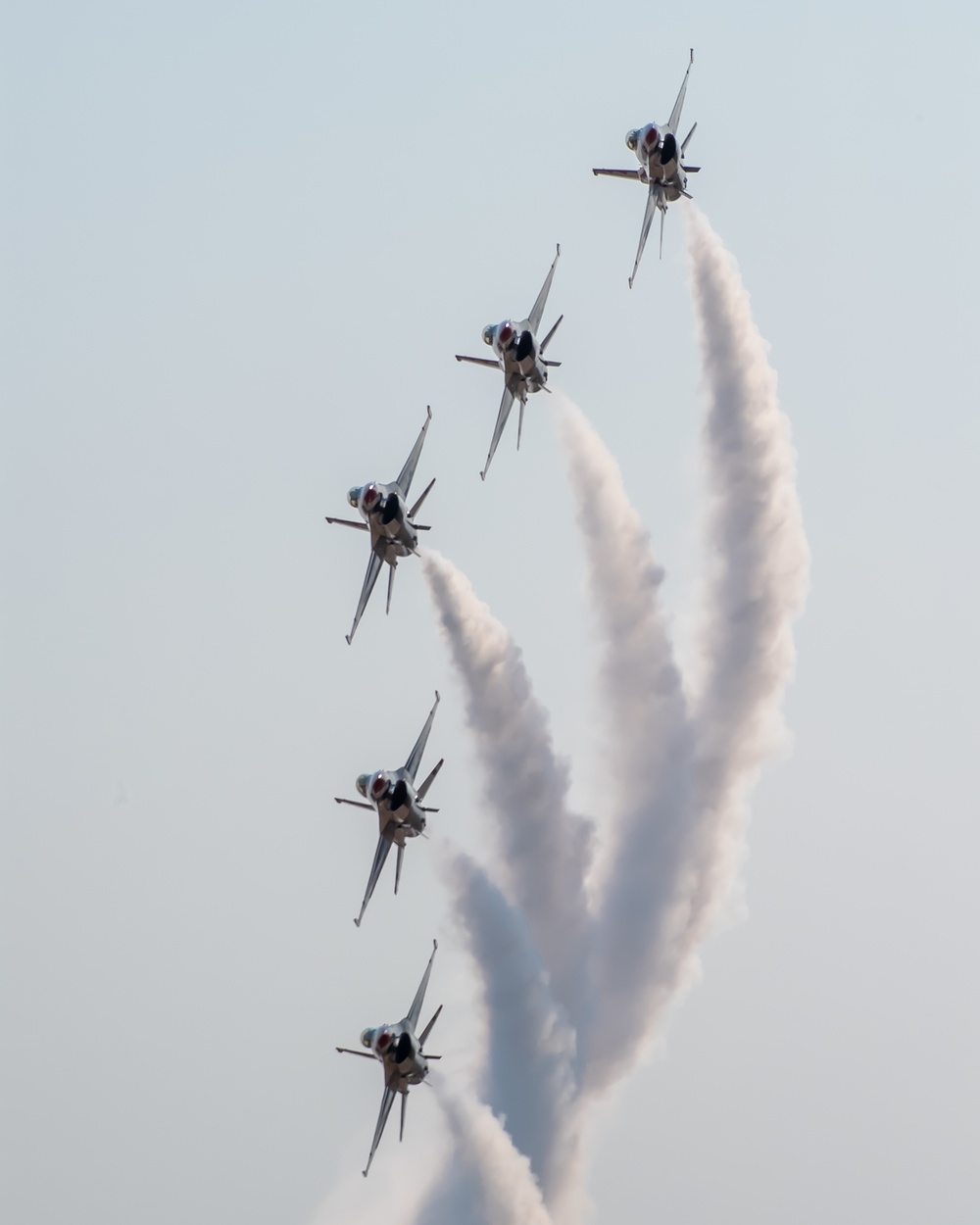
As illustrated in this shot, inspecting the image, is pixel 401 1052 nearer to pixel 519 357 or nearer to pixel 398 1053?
pixel 398 1053

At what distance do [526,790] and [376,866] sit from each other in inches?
A: 422

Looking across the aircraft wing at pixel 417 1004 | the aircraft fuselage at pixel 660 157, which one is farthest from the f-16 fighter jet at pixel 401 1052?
the aircraft fuselage at pixel 660 157

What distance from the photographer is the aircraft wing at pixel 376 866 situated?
388ft

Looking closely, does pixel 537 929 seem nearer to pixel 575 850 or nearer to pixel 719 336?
pixel 575 850

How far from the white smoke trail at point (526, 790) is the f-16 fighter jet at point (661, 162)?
1610 cm

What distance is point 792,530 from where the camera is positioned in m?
130

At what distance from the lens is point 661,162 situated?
117312 millimetres

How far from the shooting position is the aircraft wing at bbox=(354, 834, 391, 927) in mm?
118375

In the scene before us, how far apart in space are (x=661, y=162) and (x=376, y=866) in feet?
81.5

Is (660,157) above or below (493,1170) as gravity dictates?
above

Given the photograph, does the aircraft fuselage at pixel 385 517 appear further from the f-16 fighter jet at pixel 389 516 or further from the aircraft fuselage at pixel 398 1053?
the aircraft fuselage at pixel 398 1053

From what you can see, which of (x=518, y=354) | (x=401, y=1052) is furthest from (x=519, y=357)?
(x=401, y=1052)

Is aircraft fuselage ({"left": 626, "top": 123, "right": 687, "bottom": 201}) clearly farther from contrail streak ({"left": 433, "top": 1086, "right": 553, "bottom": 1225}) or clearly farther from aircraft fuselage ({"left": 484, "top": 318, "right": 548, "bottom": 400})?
contrail streak ({"left": 433, "top": 1086, "right": 553, "bottom": 1225})

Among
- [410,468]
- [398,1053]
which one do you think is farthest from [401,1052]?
[410,468]
